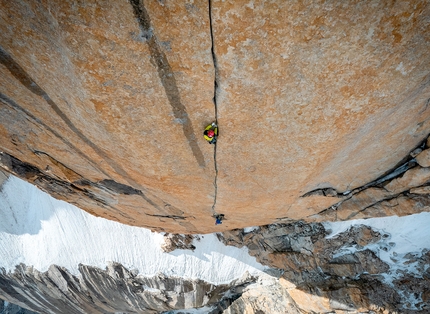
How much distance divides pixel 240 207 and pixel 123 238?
8.04 m

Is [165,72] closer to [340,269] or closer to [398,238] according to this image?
[398,238]

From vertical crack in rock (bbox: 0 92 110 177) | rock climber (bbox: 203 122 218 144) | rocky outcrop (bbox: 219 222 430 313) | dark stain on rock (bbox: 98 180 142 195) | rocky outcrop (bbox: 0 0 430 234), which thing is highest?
vertical crack in rock (bbox: 0 92 110 177)

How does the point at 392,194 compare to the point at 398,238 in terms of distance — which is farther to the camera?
the point at 398,238

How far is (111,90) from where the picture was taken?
10.1 feet

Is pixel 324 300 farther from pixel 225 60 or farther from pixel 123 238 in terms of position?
pixel 225 60

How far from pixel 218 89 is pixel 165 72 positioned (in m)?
0.65

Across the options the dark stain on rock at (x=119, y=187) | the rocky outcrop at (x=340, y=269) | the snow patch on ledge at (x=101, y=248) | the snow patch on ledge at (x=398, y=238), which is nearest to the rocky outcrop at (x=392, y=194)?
the snow patch on ledge at (x=398, y=238)

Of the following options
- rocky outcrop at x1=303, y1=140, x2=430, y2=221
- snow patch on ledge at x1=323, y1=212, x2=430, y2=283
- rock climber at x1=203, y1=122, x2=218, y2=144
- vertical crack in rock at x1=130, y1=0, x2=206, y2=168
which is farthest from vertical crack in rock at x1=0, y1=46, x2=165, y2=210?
snow patch on ledge at x1=323, y1=212, x2=430, y2=283

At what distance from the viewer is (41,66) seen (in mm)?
3045

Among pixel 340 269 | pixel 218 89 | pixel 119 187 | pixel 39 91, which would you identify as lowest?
pixel 340 269

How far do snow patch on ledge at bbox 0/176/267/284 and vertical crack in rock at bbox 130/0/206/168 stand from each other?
9.06 m

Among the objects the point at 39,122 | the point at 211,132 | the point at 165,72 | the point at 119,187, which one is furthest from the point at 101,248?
the point at 165,72

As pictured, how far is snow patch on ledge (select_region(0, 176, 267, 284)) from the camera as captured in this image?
472 inches

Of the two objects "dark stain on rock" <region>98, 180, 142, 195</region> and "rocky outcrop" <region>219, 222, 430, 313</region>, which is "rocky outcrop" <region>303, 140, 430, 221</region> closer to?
"rocky outcrop" <region>219, 222, 430, 313</region>
